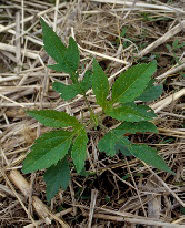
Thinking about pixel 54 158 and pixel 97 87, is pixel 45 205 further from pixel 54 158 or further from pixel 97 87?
pixel 97 87

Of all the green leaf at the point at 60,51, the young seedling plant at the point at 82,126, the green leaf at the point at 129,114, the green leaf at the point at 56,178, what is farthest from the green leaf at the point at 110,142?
the green leaf at the point at 60,51

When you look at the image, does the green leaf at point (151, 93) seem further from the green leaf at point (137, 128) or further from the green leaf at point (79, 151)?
the green leaf at point (79, 151)

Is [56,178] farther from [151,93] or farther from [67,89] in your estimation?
[151,93]

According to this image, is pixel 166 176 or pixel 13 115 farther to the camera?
pixel 13 115

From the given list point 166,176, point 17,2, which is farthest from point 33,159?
point 17,2

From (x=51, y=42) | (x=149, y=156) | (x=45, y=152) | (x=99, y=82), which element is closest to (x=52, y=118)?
(x=45, y=152)

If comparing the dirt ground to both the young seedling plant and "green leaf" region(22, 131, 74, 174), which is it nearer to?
the young seedling plant
